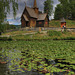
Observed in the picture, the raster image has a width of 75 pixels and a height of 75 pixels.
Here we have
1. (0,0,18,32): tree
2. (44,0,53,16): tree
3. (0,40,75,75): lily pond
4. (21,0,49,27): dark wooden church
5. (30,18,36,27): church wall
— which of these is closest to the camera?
(0,40,75,75): lily pond

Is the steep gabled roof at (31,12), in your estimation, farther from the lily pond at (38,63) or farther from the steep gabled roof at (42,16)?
the lily pond at (38,63)

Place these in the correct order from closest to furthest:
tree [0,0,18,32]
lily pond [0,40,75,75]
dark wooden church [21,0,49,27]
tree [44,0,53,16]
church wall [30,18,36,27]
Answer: lily pond [0,40,75,75] → tree [0,0,18,32] → dark wooden church [21,0,49,27] → church wall [30,18,36,27] → tree [44,0,53,16]

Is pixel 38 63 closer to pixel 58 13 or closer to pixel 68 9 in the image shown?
pixel 58 13

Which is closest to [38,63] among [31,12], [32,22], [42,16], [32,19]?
[32,22]

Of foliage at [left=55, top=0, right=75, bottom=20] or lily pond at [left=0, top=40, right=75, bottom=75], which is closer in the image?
lily pond at [left=0, top=40, right=75, bottom=75]

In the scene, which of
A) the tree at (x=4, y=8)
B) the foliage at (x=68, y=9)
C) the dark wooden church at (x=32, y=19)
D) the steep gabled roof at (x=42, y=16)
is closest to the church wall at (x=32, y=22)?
the dark wooden church at (x=32, y=19)

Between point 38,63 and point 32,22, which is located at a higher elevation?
point 32,22

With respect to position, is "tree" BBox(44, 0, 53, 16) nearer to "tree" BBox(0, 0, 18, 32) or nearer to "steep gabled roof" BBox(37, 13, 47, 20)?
"steep gabled roof" BBox(37, 13, 47, 20)

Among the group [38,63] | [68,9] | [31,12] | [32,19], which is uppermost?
[68,9]

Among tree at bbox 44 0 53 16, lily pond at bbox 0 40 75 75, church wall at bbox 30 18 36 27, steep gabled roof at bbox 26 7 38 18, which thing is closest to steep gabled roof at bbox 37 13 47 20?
steep gabled roof at bbox 26 7 38 18

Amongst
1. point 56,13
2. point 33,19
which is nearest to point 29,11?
point 33,19

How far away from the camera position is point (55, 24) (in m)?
52.5

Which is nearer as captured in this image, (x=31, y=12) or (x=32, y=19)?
(x=32, y=19)

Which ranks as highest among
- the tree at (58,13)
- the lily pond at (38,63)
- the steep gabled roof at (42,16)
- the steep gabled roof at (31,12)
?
the tree at (58,13)
